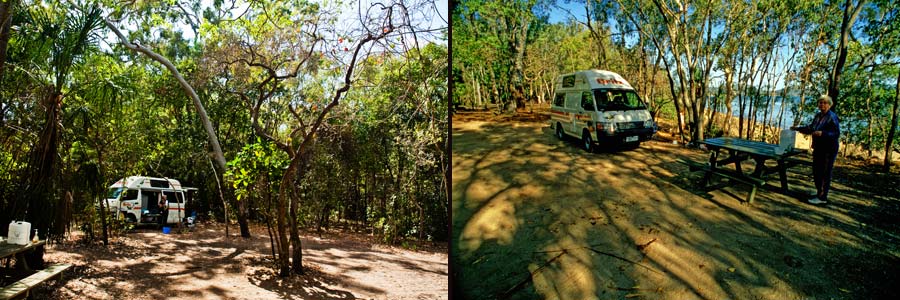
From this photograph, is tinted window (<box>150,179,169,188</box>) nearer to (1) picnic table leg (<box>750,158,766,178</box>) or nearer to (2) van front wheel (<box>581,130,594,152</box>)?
(2) van front wheel (<box>581,130,594,152</box>)

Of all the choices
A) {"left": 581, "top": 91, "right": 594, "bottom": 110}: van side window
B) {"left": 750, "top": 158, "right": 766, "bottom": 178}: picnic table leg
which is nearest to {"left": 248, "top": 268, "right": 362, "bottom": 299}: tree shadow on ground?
{"left": 581, "top": 91, "right": 594, "bottom": 110}: van side window

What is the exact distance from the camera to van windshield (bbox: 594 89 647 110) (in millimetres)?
1504

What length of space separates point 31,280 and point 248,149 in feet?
3.16

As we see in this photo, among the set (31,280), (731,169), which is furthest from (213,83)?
(731,169)

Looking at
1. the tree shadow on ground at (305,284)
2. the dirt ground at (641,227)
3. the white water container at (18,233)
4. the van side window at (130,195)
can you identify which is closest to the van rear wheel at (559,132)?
the dirt ground at (641,227)

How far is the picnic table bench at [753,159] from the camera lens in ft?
4.48

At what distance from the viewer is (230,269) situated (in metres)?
2.29

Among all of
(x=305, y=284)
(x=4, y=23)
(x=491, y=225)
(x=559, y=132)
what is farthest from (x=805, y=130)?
(x=4, y=23)

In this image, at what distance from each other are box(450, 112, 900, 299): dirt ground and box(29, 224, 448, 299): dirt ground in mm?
832

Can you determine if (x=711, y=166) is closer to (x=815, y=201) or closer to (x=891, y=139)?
(x=815, y=201)

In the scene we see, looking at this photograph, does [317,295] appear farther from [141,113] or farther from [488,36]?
[488,36]

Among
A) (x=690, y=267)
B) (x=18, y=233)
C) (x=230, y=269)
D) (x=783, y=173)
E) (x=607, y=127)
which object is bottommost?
(x=230, y=269)

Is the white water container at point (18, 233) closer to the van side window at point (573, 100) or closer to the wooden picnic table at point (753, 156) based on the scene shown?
the van side window at point (573, 100)

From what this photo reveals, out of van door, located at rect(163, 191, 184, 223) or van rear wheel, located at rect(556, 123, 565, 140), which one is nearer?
van rear wheel, located at rect(556, 123, 565, 140)
